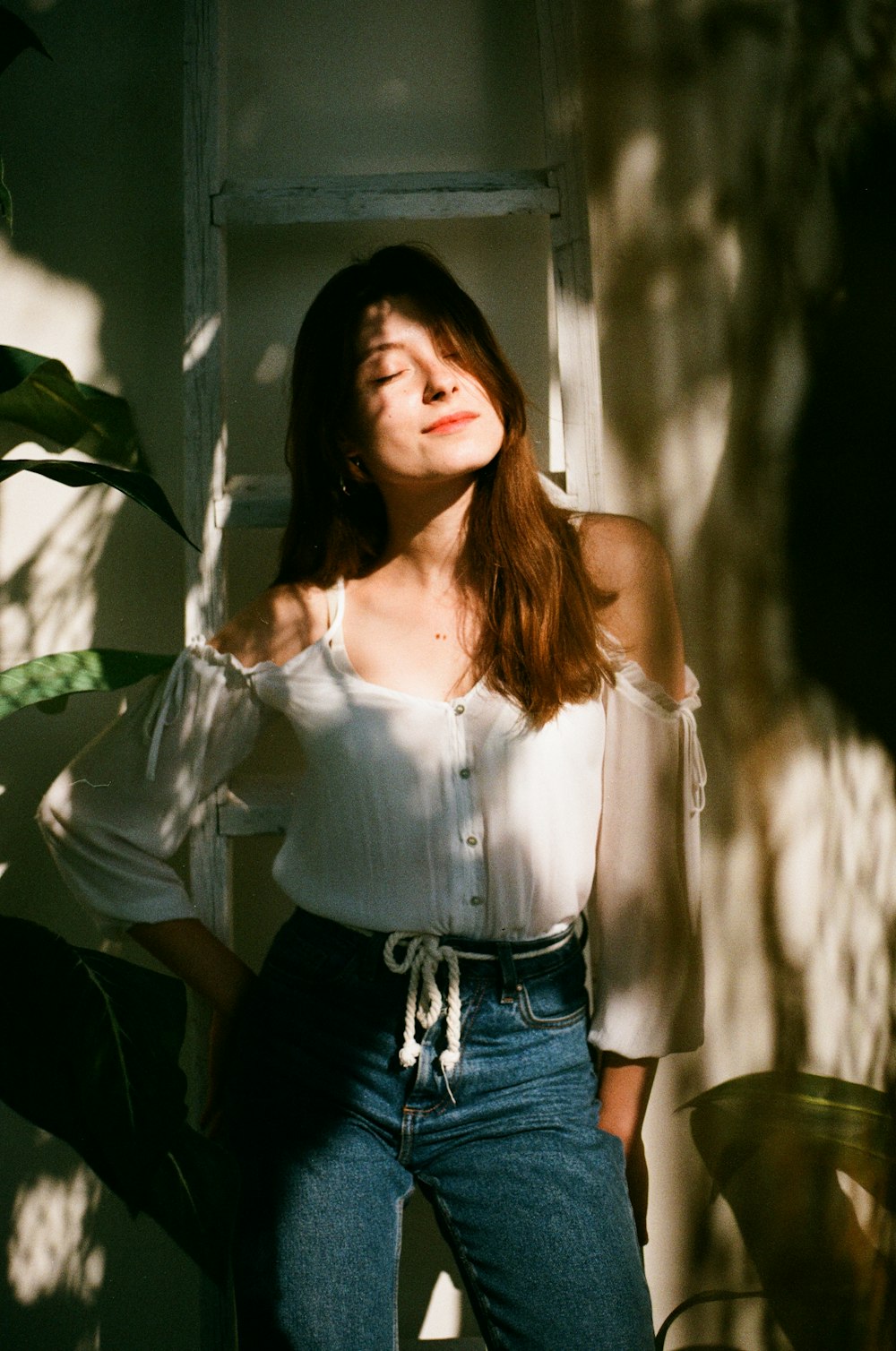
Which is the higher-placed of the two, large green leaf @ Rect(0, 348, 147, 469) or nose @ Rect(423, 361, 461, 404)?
large green leaf @ Rect(0, 348, 147, 469)

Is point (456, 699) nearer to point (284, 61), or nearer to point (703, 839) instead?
point (703, 839)

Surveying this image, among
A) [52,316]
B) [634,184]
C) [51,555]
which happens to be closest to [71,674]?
[51,555]

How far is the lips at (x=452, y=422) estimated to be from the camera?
116cm

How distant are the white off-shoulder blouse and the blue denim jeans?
0.06m

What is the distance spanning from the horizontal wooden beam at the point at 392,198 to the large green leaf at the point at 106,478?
1.43 ft

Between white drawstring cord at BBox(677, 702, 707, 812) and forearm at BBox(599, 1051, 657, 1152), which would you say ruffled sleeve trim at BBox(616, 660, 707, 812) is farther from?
forearm at BBox(599, 1051, 657, 1152)

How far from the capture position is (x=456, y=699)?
3.89 ft

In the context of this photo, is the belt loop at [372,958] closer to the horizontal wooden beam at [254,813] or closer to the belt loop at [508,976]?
the belt loop at [508,976]

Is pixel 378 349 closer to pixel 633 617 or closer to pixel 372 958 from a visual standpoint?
pixel 633 617

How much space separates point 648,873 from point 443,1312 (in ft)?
2.69

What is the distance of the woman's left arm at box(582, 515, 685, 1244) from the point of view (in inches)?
48.6

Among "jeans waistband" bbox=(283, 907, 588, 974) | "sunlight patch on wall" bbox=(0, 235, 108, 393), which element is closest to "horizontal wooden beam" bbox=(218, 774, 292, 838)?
"jeans waistband" bbox=(283, 907, 588, 974)

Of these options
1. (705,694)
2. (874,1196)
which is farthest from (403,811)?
(874,1196)

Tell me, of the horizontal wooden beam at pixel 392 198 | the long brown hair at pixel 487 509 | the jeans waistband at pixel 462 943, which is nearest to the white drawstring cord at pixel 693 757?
the long brown hair at pixel 487 509
